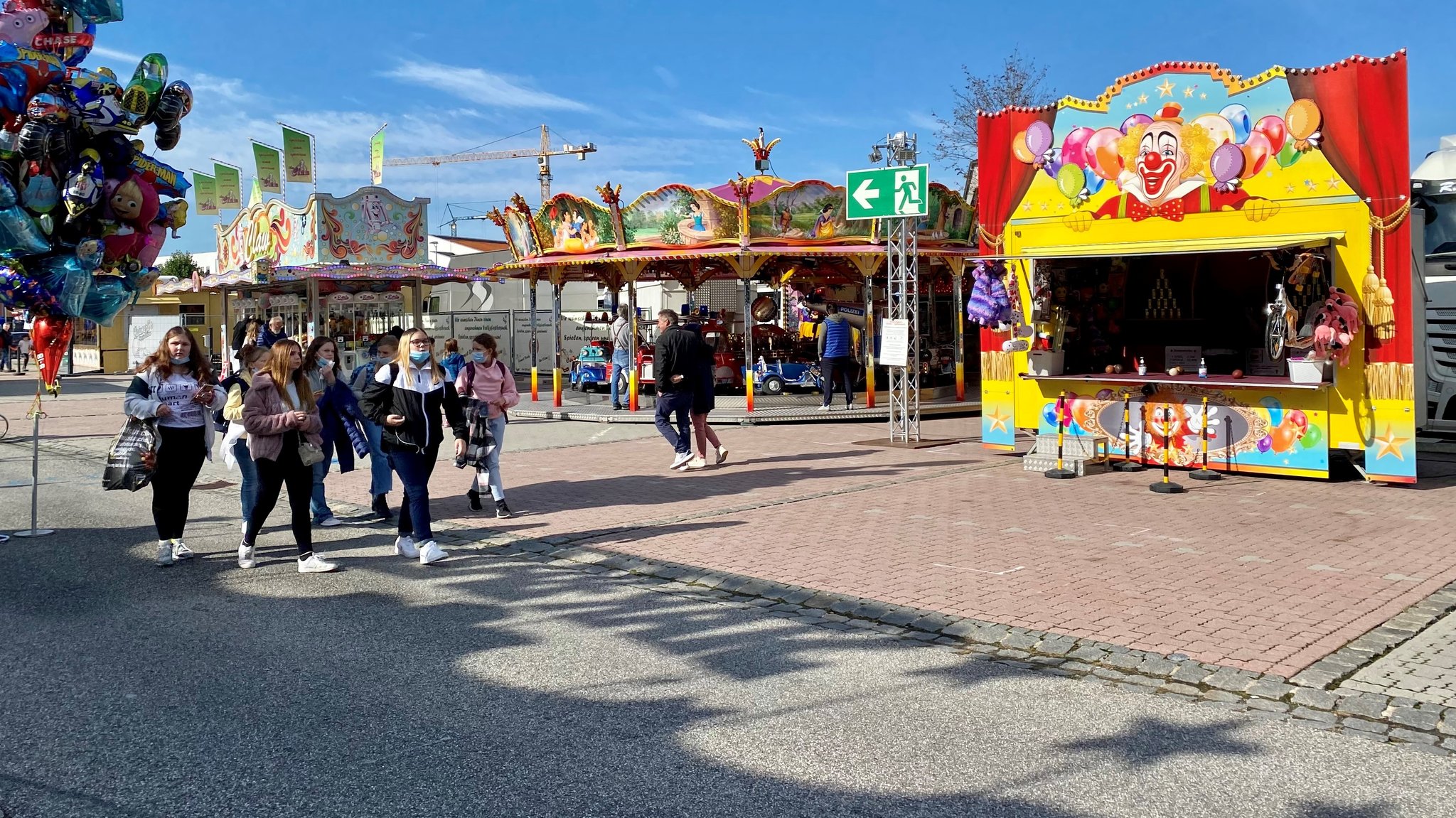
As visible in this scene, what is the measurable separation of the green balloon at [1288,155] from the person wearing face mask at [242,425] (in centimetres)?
940

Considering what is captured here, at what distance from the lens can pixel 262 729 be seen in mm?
4609

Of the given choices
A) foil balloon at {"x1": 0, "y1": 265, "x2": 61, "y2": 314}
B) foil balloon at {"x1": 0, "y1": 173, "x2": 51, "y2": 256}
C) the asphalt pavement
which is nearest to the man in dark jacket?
the asphalt pavement

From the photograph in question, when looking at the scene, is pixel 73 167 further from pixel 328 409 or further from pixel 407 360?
pixel 407 360

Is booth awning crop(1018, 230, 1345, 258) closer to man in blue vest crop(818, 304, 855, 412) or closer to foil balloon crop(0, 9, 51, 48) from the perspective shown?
man in blue vest crop(818, 304, 855, 412)

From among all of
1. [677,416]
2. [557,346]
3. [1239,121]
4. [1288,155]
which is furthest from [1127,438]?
[557,346]

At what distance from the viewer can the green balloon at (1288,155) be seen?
11.1 m

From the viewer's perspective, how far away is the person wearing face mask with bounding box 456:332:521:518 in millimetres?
9836

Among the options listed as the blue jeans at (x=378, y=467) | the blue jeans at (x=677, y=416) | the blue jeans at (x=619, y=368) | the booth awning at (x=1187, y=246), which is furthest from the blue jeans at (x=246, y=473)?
the blue jeans at (x=619, y=368)

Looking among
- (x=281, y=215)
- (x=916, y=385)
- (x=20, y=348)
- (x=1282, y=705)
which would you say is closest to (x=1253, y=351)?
(x=916, y=385)

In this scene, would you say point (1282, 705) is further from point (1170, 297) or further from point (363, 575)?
point (1170, 297)

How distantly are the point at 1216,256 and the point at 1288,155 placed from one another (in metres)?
3.75

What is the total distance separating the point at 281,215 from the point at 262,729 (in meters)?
23.8

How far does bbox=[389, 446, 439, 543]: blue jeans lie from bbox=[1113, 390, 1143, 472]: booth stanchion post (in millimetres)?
7591

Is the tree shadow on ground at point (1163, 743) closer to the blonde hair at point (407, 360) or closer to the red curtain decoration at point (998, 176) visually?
the blonde hair at point (407, 360)
